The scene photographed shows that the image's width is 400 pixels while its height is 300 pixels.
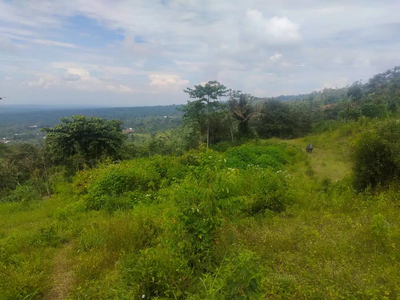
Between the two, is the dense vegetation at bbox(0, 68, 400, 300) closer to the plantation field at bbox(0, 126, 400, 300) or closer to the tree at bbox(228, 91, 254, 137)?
the plantation field at bbox(0, 126, 400, 300)

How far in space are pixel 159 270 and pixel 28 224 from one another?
4.88 m

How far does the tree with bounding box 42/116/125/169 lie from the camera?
12.2 meters

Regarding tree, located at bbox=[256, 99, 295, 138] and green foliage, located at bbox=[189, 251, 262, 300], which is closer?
green foliage, located at bbox=[189, 251, 262, 300]

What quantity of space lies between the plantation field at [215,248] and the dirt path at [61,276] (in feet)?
0.05

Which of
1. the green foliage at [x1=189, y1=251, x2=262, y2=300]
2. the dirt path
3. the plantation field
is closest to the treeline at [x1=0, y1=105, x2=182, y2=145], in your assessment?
the plantation field

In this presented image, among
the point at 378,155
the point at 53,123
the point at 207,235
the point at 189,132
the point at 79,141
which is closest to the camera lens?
the point at 207,235

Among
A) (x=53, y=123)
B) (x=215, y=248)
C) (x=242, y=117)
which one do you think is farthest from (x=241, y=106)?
(x=53, y=123)

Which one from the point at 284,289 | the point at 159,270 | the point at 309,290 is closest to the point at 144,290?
the point at 159,270

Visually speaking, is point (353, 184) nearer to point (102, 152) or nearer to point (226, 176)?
point (226, 176)

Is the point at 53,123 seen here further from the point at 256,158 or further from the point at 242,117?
the point at 256,158

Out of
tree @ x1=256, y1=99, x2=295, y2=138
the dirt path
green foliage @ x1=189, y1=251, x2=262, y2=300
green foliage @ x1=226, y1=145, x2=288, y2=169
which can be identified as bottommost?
the dirt path

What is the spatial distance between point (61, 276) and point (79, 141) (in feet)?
32.8

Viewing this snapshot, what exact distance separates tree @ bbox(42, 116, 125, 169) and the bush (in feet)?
34.6

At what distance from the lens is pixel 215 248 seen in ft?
11.0
